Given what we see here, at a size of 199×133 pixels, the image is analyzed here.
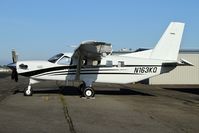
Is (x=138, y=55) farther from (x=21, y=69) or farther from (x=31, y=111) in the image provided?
(x=31, y=111)

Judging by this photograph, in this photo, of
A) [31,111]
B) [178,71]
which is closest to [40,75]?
[31,111]

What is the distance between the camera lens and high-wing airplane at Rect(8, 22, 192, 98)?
19.8 m

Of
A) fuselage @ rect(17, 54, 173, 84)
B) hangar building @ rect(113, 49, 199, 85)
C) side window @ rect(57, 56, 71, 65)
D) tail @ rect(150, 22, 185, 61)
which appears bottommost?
→ hangar building @ rect(113, 49, 199, 85)

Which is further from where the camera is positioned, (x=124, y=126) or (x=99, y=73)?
(x=99, y=73)

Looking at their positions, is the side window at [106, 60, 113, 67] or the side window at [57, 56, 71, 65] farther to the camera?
the side window at [106, 60, 113, 67]

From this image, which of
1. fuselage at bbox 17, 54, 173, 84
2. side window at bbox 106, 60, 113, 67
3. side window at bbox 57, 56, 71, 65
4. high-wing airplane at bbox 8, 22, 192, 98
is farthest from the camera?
side window at bbox 106, 60, 113, 67

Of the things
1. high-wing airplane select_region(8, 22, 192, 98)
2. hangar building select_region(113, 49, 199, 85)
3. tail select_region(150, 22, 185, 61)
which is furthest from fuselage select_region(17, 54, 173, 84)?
hangar building select_region(113, 49, 199, 85)

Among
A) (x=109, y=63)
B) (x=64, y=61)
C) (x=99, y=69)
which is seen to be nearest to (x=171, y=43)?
(x=109, y=63)

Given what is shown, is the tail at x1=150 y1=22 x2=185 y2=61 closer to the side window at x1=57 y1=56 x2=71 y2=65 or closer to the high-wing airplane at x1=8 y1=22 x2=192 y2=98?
the high-wing airplane at x1=8 y1=22 x2=192 y2=98

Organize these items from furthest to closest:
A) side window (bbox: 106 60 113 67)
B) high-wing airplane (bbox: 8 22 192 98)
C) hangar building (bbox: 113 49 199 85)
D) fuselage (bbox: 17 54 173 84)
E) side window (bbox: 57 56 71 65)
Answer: hangar building (bbox: 113 49 199 85)
side window (bbox: 106 60 113 67)
side window (bbox: 57 56 71 65)
fuselage (bbox: 17 54 173 84)
high-wing airplane (bbox: 8 22 192 98)

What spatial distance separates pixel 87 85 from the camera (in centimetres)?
2009

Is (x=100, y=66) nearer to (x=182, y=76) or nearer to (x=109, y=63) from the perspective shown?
(x=109, y=63)

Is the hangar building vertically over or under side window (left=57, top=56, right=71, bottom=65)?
under

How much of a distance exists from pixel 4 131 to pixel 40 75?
Answer: 1122 centimetres
